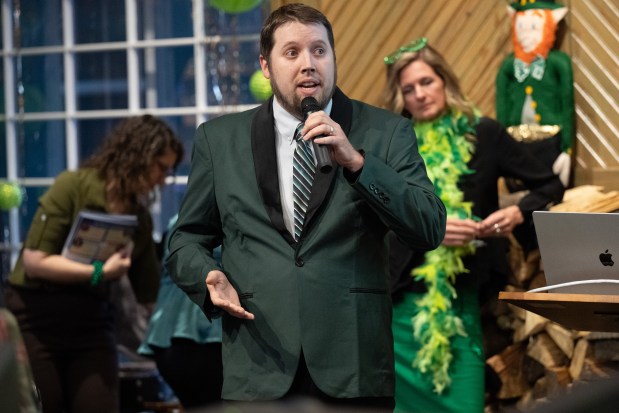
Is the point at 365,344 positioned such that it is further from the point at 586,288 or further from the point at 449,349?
the point at 449,349

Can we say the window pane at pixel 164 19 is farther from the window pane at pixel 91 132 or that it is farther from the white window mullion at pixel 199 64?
the window pane at pixel 91 132

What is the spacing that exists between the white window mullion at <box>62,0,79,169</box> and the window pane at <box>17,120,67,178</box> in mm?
68

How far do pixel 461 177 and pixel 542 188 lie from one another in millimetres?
321

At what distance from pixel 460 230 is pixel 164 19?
3.50 meters

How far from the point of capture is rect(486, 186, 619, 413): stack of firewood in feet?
13.0

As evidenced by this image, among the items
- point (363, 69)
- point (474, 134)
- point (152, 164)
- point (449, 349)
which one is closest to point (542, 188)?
point (474, 134)

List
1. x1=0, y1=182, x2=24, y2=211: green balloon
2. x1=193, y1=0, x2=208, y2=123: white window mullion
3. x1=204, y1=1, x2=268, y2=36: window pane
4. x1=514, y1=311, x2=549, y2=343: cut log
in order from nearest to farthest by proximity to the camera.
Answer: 1. x1=514, y1=311, x2=549, y2=343: cut log
2. x1=0, y1=182, x2=24, y2=211: green balloon
3. x1=204, y1=1, x2=268, y2=36: window pane
4. x1=193, y1=0, x2=208, y2=123: white window mullion

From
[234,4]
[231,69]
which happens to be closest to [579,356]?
[234,4]

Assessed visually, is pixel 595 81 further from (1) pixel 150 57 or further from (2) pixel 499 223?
(1) pixel 150 57

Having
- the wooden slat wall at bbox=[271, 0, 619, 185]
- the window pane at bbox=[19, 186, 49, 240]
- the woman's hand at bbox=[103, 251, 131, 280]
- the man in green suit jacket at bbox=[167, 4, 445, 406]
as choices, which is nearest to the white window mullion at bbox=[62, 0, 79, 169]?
the window pane at bbox=[19, 186, 49, 240]

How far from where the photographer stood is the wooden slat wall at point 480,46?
13.9 feet

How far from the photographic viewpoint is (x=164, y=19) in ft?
21.3

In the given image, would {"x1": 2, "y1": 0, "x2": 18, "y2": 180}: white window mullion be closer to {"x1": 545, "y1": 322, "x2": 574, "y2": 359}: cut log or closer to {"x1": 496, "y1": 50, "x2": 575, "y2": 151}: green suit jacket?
{"x1": 496, "y1": 50, "x2": 575, "y2": 151}: green suit jacket

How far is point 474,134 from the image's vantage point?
3656mm
